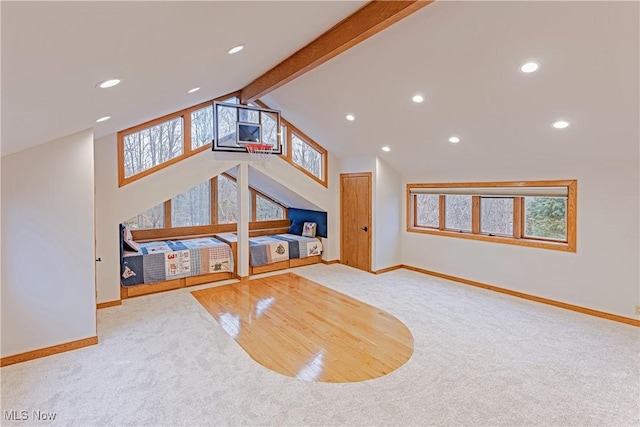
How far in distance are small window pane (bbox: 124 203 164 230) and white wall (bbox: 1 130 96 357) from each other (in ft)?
8.68

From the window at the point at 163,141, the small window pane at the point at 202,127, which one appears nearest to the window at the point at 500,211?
the small window pane at the point at 202,127

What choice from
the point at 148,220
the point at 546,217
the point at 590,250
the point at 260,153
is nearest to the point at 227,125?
the point at 260,153

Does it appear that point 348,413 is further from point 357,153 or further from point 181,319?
point 357,153

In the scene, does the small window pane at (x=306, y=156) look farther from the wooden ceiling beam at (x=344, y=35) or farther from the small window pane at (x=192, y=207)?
the wooden ceiling beam at (x=344, y=35)

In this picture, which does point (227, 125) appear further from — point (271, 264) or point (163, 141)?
point (271, 264)

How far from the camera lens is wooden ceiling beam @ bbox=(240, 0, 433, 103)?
8.64ft

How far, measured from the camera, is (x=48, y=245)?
3252 mm

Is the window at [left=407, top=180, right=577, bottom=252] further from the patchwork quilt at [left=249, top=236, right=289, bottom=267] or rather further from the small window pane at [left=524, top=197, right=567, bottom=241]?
the patchwork quilt at [left=249, top=236, right=289, bottom=267]

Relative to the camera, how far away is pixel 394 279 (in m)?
5.82

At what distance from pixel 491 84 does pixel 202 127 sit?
4118mm

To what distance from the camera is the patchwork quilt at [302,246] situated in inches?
260

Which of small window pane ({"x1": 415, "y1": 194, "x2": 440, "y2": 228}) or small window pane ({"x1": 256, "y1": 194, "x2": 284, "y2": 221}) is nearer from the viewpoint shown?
small window pane ({"x1": 415, "y1": 194, "x2": 440, "y2": 228})

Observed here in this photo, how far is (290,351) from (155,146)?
3.66 metres

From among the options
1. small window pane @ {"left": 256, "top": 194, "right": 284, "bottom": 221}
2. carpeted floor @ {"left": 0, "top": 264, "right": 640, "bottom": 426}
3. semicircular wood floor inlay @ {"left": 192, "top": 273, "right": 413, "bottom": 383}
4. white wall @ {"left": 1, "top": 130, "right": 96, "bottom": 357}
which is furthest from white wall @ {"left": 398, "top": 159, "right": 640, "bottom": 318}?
white wall @ {"left": 1, "top": 130, "right": 96, "bottom": 357}
